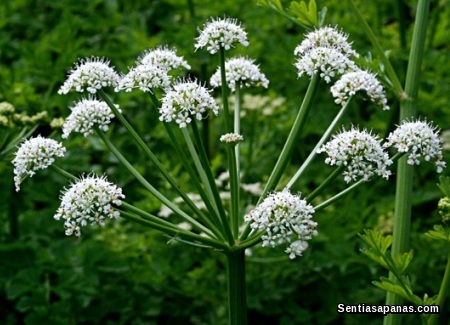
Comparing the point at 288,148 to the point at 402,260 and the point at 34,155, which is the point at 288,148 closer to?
the point at 402,260

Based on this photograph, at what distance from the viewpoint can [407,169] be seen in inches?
145

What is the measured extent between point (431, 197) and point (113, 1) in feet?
11.4

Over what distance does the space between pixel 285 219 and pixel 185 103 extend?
2.17ft

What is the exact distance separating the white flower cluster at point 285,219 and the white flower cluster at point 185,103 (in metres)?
0.51

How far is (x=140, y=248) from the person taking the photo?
5.44m

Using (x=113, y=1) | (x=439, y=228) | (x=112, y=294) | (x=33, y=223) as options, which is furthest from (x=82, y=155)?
(x=439, y=228)

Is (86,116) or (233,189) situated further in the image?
(86,116)

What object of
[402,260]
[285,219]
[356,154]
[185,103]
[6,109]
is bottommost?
[402,260]

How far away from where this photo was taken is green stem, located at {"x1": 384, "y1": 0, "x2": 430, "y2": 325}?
362cm

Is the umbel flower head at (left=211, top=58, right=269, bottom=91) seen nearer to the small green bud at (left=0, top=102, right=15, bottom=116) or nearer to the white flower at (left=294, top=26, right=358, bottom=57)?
the white flower at (left=294, top=26, right=358, bottom=57)

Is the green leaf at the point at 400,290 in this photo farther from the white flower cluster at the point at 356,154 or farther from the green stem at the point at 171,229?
the green stem at the point at 171,229

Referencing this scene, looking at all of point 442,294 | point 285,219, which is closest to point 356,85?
point 285,219

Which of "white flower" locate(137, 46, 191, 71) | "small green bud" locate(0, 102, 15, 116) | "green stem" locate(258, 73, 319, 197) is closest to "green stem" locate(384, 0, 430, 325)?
"green stem" locate(258, 73, 319, 197)

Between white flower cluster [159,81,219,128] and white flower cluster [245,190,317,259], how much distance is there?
0.51 m
